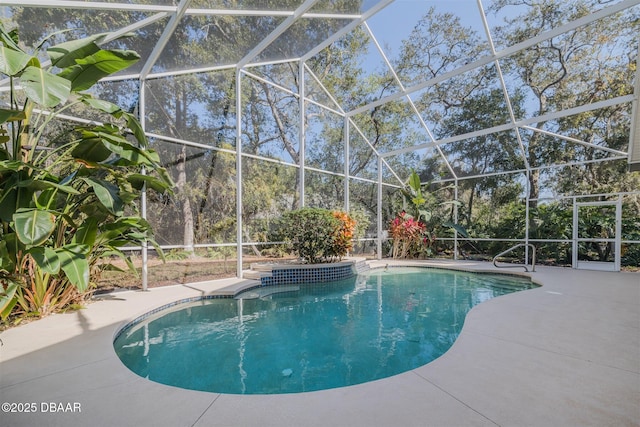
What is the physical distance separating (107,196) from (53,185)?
47cm

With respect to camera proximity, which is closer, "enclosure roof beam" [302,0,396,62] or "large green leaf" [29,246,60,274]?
"large green leaf" [29,246,60,274]

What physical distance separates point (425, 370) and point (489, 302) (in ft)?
9.12

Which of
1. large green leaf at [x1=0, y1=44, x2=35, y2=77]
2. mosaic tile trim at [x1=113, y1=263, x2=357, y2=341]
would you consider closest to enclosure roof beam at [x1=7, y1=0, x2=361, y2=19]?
large green leaf at [x1=0, y1=44, x2=35, y2=77]

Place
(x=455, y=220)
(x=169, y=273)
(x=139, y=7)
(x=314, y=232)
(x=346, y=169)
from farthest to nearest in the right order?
(x=455, y=220) < (x=346, y=169) < (x=314, y=232) < (x=169, y=273) < (x=139, y=7)

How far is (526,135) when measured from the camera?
10.0 m

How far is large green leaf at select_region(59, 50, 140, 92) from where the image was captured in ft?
9.37

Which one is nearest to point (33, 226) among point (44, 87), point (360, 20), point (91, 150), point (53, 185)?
point (53, 185)

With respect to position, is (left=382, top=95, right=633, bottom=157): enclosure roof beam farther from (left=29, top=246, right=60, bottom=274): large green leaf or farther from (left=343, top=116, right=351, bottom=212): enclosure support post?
(left=29, top=246, right=60, bottom=274): large green leaf

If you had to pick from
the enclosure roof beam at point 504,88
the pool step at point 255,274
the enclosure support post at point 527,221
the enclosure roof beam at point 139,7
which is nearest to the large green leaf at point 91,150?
the enclosure roof beam at point 139,7

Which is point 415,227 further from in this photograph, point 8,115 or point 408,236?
point 8,115

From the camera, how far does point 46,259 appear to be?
257 centimetres

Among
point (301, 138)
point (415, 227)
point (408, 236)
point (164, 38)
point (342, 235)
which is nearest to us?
point (164, 38)

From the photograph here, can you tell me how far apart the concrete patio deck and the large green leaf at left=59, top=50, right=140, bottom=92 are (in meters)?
2.56

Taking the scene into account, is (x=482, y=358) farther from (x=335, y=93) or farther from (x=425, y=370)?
(x=335, y=93)
